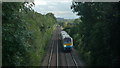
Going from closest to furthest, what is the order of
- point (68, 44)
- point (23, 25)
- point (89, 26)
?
point (23, 25) → point (89, 26) → point (68, 44)

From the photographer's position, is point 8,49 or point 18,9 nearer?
point 8,49

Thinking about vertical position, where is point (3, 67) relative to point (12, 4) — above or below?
below

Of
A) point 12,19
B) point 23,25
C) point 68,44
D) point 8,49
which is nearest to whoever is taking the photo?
point 8,49

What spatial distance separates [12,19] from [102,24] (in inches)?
201

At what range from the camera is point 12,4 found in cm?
1065

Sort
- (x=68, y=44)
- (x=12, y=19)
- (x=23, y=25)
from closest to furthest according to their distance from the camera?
(x=12, y=19) < (x=23, y=25) < (x=68, y=44)

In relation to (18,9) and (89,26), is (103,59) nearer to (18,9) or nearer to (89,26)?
(89,26)

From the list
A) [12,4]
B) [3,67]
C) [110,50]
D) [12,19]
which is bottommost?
[3,67]

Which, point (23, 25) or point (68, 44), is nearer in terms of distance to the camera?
point (23, 25)

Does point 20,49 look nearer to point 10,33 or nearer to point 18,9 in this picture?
point 10,33

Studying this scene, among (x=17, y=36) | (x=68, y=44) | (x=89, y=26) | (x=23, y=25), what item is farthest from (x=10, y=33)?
(x=68, y=44)

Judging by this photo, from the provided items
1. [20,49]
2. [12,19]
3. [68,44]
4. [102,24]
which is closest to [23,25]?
[12,19]

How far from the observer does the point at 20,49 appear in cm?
1030

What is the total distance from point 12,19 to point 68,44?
50.6ft
